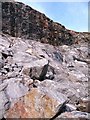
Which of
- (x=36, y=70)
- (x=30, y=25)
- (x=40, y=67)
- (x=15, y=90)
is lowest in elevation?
(x=15, y=90)

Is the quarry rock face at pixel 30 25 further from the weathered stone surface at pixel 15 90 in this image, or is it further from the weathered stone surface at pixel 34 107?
the weathered stone surface at pixel 34 107

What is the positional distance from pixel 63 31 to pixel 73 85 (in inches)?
541

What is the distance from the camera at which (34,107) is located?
13.6 meters

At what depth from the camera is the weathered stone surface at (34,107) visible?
13297 millimetres

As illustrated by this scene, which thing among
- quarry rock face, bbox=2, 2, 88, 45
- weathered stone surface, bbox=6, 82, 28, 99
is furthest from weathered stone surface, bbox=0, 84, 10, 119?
quarry rock face, bbox=2, 2, 88, 45

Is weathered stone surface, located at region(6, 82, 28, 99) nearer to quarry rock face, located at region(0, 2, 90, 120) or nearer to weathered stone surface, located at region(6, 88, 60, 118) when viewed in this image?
quarry rock face, located at region(0, 2, 90, 120)

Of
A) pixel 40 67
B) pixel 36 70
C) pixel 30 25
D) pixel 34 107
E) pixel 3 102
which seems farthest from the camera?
pixel 30 25

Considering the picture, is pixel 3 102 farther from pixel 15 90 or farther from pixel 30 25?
pixel 30 25

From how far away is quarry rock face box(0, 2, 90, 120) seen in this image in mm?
13750

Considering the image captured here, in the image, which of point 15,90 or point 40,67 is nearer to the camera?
point 15,90

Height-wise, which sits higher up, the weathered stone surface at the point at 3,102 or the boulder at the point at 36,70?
the boulder at the point at 36,70

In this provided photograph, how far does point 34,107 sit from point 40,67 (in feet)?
19.5

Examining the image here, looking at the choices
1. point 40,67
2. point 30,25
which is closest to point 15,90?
point 40,67

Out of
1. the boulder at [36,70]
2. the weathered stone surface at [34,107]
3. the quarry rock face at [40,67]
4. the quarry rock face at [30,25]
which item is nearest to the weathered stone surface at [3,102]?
the quarry rock face at [40,67]
